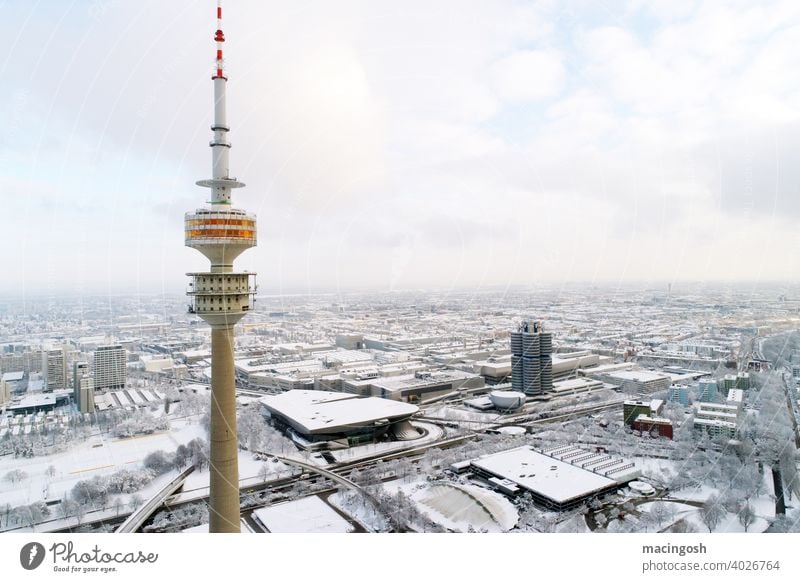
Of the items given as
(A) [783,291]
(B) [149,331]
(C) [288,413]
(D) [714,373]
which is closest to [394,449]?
(C) [288,413]

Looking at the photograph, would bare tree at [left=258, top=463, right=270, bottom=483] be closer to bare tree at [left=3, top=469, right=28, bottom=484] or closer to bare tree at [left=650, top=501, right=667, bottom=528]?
bare tree at [left=3, top=469, right=28, bottom=484]

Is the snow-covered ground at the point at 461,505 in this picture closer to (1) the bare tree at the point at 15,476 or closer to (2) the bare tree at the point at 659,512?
(2) the bare tree at the point at 659,512

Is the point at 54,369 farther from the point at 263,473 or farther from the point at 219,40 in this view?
the point at 219,40

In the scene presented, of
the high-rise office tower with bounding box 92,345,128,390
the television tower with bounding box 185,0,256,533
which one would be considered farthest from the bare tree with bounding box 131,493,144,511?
the high-rise office tower with bounding box 92,345,128,390

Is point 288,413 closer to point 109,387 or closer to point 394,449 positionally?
point 394,449

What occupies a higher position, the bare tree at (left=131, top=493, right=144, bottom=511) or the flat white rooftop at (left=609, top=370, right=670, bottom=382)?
the flat white rooftop at (left=609, top=370, right=670, bottom=382)

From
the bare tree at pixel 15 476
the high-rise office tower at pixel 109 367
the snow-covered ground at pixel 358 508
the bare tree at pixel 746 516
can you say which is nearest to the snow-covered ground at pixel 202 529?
the snow-covered ground at pixel 358 508
